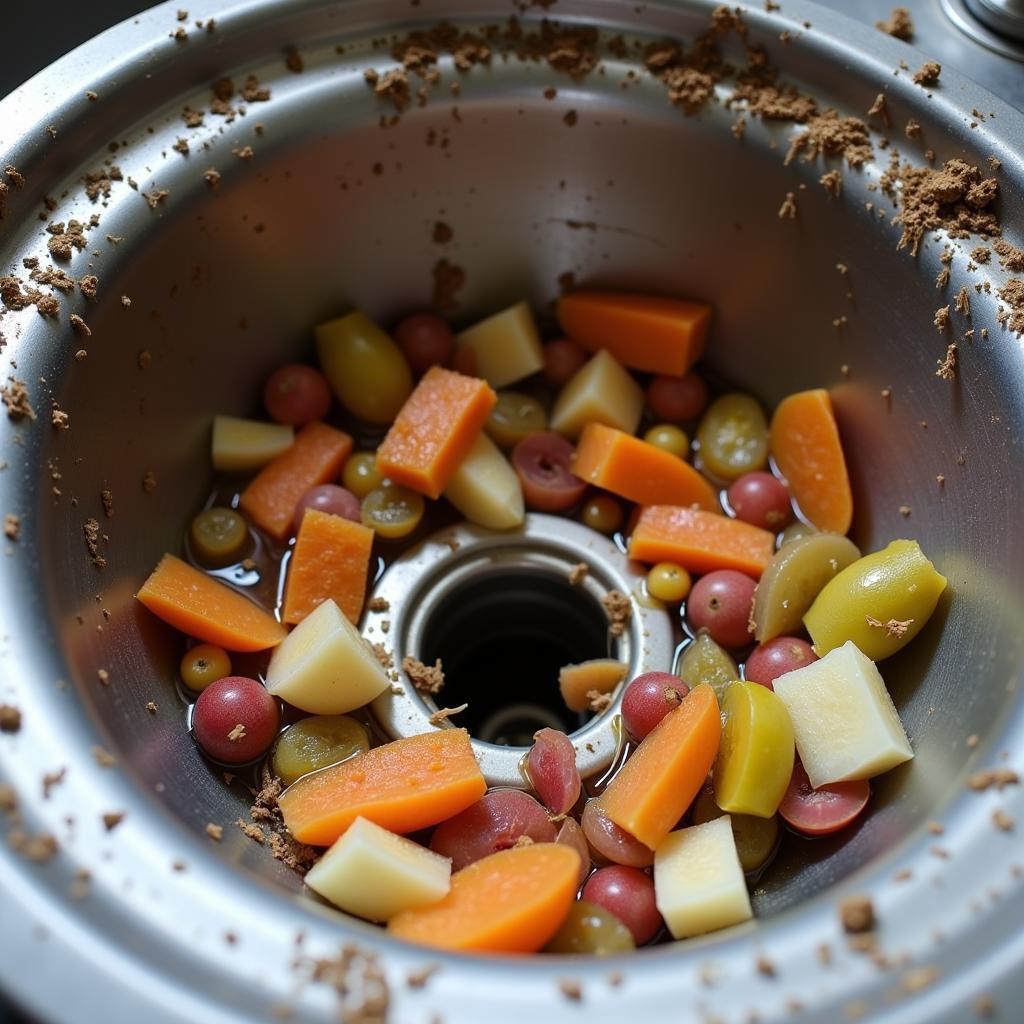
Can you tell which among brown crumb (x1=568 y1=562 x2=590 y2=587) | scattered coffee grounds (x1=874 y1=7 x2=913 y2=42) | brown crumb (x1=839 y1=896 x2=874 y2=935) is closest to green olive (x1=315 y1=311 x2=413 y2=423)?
brown crumb (x1=568 y1=562 x2=590 y2=587)

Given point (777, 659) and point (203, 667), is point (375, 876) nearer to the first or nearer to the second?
point (203, 667)

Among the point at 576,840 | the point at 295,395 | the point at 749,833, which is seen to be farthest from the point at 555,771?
the point at 295,395

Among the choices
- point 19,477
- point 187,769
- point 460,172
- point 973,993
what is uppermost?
point 460,172

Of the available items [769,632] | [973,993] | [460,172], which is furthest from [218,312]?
[973,993]

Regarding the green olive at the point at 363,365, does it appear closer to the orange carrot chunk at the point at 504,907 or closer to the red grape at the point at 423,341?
the red grape at the point at 423,341

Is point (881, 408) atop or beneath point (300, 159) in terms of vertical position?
atop

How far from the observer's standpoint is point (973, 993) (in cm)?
61

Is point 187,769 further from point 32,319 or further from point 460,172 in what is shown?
point 460,172

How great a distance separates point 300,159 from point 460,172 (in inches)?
6.6

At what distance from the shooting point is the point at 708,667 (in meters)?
0.99

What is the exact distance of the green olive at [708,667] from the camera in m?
0.98

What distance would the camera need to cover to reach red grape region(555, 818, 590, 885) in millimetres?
875

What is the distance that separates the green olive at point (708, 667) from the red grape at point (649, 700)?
27 millimetres

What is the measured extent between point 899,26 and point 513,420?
1.78 feet
